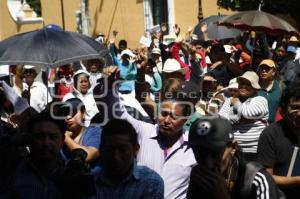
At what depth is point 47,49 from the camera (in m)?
7.02

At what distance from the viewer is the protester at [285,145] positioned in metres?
4.83

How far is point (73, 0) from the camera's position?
30344 mm

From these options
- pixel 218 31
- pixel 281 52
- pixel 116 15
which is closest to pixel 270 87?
pixel 281 52

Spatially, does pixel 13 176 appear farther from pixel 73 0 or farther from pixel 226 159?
pixel 73 0

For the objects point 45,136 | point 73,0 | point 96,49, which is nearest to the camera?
point 45,136

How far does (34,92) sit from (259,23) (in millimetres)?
3524

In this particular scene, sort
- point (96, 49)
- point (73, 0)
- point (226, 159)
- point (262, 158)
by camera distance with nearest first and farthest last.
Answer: point (226, 159) < point (262, 158) < point (96, 49) < point (73, 0)

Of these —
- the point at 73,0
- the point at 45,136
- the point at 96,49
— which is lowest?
the point at 45,136

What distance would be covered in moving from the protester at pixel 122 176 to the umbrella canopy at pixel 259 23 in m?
6.44

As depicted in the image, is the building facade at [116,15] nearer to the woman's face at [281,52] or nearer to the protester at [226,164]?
the woman's face at [281,52]

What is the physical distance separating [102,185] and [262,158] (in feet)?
5.29

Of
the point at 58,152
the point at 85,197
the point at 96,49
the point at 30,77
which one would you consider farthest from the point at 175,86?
the point at 30,77

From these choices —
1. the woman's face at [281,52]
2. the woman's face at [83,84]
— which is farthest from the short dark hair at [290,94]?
the woman's face at [281,52]

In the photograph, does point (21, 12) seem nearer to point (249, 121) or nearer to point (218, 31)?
point (218, 31)
